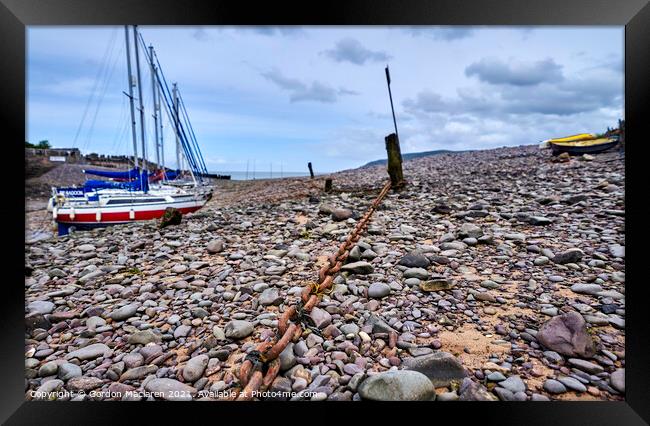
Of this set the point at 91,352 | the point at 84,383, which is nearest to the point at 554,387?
the point at 84,383

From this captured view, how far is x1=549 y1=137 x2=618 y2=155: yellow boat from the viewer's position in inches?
291

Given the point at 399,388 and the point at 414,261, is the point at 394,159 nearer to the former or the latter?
the point at 414,261

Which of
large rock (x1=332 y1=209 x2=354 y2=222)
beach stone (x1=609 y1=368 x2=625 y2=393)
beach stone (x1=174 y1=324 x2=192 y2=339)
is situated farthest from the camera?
large rock (x1=332 y1=209 x2=354 y2=222)

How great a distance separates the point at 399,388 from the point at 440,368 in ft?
0.96

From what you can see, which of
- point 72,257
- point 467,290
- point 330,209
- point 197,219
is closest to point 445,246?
point 467,290

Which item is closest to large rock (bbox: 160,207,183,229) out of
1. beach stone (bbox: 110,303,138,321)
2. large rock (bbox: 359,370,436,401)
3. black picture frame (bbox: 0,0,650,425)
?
beach stone (bbox: 110,303,138,321)

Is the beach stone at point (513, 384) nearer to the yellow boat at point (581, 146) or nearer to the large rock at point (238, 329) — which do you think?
the large rock at point (238, 329)

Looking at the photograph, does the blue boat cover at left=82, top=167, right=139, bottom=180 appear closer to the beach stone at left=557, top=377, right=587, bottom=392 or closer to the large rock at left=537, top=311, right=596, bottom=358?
the large rock at left=537, top=311, right=596, bottom=358

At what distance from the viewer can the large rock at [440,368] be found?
5.60ft

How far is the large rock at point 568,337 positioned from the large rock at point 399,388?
0.90m

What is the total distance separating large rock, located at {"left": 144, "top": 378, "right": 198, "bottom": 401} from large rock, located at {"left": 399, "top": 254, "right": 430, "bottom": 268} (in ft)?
7.20

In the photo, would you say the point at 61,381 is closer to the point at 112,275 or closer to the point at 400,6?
the point at 112,275

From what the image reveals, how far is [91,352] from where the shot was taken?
2.07m

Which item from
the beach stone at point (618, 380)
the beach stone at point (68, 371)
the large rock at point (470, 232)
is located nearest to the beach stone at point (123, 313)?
the beach stone at point (68, 371)
